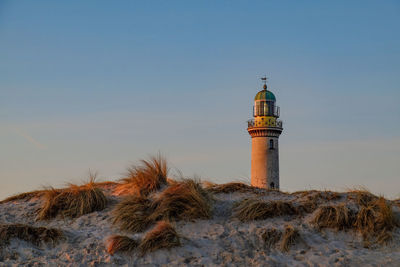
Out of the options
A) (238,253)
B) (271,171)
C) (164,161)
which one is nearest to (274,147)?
(271,171)

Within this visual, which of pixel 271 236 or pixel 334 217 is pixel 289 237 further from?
pixel 334 217

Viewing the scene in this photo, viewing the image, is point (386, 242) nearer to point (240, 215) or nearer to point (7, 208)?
point (240, 215)

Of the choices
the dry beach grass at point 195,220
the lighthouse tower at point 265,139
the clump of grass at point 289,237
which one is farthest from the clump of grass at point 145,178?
the lighthouse tower at point 265,139

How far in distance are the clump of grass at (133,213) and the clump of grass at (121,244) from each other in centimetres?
61

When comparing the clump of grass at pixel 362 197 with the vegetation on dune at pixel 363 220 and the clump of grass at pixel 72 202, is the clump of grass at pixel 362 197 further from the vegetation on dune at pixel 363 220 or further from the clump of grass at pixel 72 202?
the clump of grass at pixel 72 202

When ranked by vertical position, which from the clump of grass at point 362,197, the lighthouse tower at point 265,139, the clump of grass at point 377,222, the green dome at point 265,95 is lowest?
the clump of grass at point 377,222

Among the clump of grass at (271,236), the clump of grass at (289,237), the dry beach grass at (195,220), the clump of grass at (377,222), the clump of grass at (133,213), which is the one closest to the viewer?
the dry beach grass at (195,220)

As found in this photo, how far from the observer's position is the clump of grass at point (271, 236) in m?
8.12

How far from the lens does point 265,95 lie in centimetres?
3559

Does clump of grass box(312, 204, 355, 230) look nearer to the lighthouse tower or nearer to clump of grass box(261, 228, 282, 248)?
clump of grass box(261, 228, 282, 248)

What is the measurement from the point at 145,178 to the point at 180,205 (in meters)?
1.36

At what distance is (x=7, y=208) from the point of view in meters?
10.2

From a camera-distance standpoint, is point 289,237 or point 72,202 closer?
point 289,237

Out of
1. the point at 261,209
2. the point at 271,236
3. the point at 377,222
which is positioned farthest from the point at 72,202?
the point at 377,222
